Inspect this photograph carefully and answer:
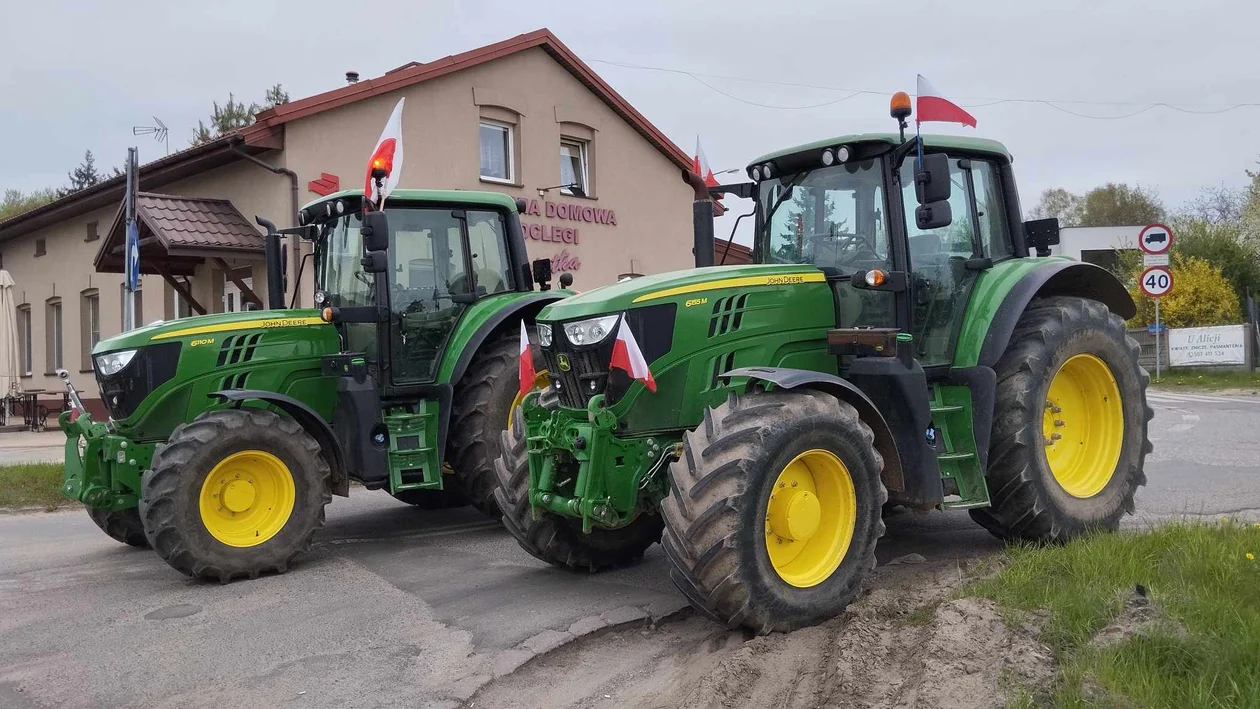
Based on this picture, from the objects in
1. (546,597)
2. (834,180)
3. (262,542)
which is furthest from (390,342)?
(834,180)

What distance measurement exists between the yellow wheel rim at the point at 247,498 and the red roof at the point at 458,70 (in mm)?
9366

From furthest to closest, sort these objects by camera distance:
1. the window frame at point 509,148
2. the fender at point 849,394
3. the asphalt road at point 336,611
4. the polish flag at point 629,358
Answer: the window frame at point 509,148, the polish flag at point 629,358, the fender at point 849,394, the asphalt road at point 336,611

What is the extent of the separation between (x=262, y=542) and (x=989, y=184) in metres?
4.97

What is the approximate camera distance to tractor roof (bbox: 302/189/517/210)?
7736mm

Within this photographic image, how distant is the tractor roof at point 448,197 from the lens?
7736mm

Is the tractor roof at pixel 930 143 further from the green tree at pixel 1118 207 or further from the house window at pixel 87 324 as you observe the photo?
the green tree at pixel 1118 207

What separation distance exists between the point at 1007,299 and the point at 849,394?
4.69ft

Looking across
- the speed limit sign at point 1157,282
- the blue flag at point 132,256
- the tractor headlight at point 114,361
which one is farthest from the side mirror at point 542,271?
the speed limit sign at point 1157,282

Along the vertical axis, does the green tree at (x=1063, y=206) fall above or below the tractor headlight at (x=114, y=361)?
above

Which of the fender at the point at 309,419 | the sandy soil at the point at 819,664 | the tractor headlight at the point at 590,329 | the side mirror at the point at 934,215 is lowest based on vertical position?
the sandy soil at the point at 819,664

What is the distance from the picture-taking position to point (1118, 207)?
58750 millimetres

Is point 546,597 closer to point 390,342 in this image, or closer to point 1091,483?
point 390,342

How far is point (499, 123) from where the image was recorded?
1805cm

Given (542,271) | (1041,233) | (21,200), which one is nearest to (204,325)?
(542,271)
